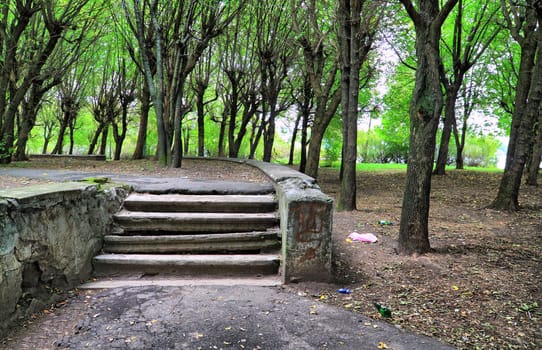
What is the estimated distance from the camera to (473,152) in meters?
36.6

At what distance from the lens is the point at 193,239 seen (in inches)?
175

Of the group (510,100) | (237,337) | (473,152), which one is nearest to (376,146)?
(473,152)

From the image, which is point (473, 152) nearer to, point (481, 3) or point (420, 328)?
point (481, 3)

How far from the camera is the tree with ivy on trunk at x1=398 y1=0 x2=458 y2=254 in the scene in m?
4.55

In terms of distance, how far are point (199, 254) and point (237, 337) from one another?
1.77m

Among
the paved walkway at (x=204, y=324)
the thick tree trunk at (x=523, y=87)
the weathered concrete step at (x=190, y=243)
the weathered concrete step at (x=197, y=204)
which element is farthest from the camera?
the thick tree trunk at (x=523, y=87)

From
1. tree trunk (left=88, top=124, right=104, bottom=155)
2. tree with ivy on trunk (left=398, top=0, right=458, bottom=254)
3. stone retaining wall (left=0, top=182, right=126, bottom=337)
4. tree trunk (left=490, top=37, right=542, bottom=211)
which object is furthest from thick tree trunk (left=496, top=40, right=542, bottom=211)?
tree trunk (left=88, top=124, right=104, bottom=155)

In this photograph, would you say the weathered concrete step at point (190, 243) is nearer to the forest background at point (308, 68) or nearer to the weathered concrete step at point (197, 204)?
the weathered concrete step at point (197, 204)

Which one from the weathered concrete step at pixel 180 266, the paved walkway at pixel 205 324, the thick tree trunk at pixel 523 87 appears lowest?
the paved walkway at pixel 205 324

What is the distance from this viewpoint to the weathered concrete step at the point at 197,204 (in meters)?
5.04

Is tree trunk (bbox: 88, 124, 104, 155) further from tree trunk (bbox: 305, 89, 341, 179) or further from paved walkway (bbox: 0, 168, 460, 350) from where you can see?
paved walkway (bbox: 0, 168, 460, 350)

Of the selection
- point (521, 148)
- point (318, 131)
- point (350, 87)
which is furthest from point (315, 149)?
point (521, 148)

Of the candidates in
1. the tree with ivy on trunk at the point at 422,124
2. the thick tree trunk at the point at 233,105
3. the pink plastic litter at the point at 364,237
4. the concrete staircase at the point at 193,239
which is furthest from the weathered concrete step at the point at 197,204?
the thick tree trunk at the point at 233,105

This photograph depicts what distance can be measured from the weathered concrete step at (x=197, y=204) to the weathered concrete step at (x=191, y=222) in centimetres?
25
